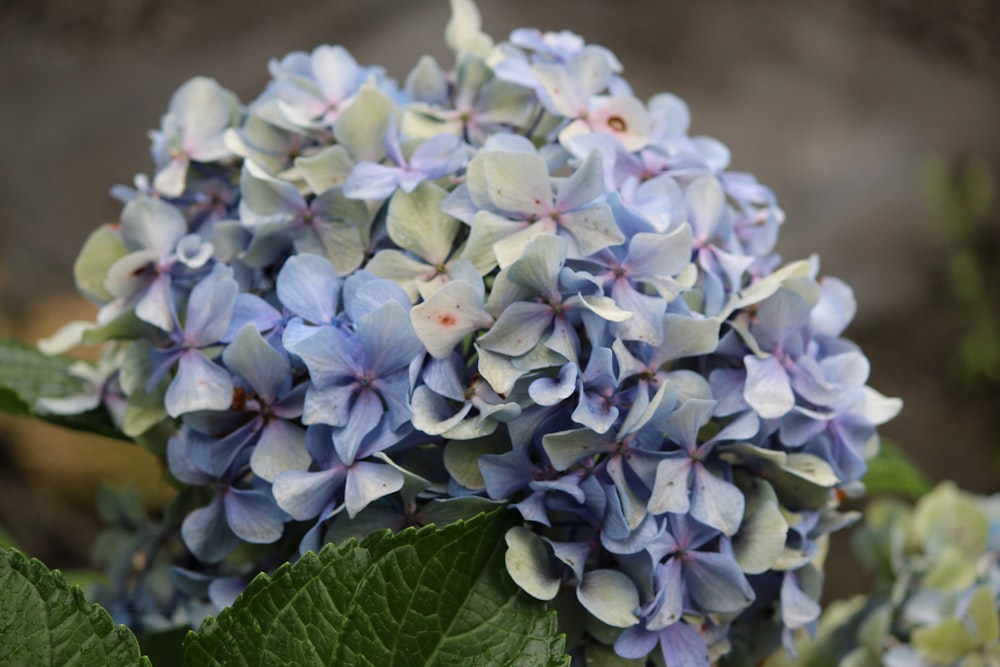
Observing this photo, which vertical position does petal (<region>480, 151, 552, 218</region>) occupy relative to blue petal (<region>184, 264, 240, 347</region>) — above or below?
above

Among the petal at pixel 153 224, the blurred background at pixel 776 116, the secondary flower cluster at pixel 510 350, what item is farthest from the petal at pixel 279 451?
the blurred background at pixel 776 116

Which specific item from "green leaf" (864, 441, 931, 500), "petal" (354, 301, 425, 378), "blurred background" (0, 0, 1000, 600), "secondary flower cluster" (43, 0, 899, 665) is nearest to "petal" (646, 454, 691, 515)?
"secondary flower cluster" (43, 0, 899, 665)

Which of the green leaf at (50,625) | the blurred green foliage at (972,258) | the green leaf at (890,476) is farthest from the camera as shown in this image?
the blurred green foliage at (972,258)

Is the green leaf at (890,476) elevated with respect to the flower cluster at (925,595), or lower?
elevated

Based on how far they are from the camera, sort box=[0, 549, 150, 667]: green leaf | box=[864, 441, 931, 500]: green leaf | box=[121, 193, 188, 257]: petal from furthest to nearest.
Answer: box=[864, 441, 931, 500]: green leaf, box=[121, 193, 188, 257]: petal, box=[0, 549, 150, 667]: green leaf

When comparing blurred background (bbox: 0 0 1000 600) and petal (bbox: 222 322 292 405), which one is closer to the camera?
petal (bbox: 222 322 292 405)

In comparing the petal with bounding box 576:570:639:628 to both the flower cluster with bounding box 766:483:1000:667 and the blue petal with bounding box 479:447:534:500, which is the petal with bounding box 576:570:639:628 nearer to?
the blue petal with bounding box 479:447:534:500

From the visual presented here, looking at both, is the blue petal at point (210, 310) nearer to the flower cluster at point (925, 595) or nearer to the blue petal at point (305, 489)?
the blue petal at point (305, 489)
